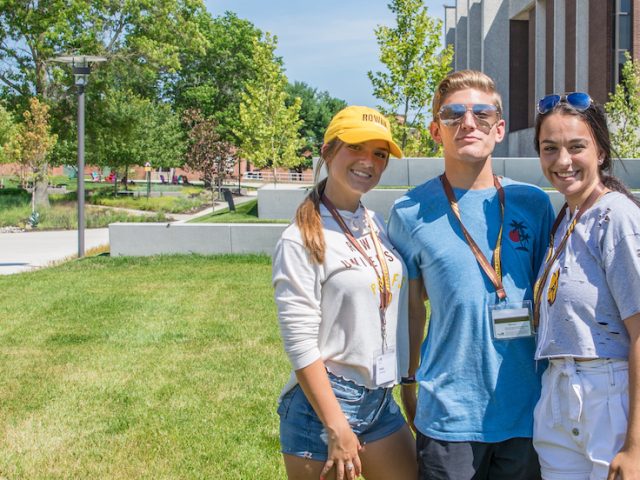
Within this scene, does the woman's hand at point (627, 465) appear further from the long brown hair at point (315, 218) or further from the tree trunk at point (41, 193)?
the tree trunk at point (41, 193)

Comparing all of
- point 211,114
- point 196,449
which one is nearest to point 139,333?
point 196,449

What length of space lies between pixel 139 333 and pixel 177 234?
246 inches

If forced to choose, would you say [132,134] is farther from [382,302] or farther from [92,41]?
[382,302]

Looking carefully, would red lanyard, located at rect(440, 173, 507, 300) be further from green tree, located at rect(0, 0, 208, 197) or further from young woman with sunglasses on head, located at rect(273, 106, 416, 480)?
green tree, located at rect(0, 0, 208, 197)

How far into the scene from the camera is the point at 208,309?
9781 mm

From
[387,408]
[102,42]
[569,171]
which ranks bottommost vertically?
[387,408]

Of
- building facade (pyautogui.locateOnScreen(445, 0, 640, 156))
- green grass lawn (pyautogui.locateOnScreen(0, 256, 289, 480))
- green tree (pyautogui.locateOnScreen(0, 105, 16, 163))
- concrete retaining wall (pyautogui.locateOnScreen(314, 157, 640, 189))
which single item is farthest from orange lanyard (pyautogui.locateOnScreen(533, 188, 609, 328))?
green tree (pyautogui.locateOnScreen(0, 105, 16, 163))

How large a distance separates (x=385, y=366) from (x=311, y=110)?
69.7 metres

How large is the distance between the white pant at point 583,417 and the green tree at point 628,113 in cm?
2434

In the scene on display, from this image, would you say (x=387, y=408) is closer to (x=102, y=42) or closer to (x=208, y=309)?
(x=208, y=309)

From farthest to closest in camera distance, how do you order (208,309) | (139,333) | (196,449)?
(208,309) < (139,333) < (196,449)

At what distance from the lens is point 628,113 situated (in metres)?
25.8

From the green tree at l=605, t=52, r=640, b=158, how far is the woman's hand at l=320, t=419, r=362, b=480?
24.4 meters

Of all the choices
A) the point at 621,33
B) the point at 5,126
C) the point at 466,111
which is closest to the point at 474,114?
the point at 466,111
